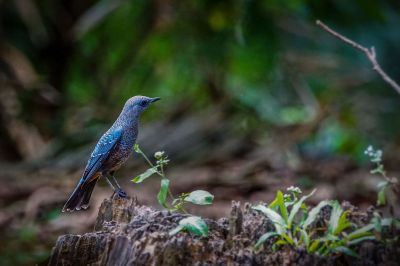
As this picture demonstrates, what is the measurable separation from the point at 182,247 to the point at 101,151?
1716 mm

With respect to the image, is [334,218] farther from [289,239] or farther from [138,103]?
[138,103]

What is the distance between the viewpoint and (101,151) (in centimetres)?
430

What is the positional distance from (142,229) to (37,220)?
14.1 ft

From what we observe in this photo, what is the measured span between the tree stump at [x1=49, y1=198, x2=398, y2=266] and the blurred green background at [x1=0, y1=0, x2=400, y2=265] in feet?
10.3

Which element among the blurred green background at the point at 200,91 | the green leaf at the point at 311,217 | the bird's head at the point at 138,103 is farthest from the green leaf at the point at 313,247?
the blurred green background at the point at 200,91

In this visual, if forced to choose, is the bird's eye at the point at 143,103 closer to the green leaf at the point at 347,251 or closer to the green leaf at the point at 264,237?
the green leaf at the point at 264,237

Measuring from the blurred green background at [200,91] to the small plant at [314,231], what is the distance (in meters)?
3.59

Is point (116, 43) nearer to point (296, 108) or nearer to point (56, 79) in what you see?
point (56, 79)

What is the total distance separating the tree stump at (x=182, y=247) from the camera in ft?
8.73

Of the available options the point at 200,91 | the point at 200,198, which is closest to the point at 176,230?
the point at 200,198

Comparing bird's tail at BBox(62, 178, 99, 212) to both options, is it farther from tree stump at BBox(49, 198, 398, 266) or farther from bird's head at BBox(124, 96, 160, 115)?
tree stump at BBox(49, 198, 398, 266)

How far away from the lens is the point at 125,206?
3.28m

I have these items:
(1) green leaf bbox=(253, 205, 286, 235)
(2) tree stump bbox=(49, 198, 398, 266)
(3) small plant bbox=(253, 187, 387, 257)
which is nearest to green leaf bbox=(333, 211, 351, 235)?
(3) small plant bbox=(253, 187, 387, 257)

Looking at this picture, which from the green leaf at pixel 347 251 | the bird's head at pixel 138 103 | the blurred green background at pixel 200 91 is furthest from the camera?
the blurred green background at pixel 200 91
